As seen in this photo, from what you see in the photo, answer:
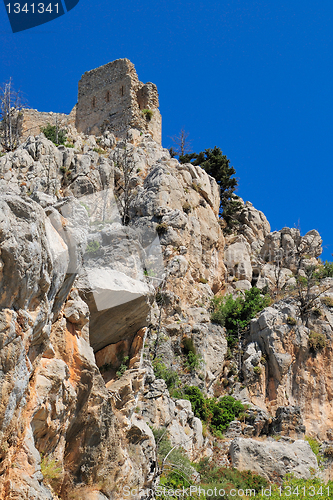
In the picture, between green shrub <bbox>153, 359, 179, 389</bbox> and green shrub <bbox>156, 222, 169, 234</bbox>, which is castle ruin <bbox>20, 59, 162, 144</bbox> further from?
green shrub <bbox>153, 359, 179, 389</bbox>

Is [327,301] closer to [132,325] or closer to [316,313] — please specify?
[316,313]

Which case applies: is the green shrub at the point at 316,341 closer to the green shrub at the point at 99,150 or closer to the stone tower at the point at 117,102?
the green shrub at the point at 99,150

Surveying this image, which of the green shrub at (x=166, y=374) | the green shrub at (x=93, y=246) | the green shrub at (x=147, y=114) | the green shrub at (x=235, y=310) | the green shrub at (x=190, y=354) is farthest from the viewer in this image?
the green shrub at (x=147, y=114)

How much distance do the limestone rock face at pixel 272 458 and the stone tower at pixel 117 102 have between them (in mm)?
26566

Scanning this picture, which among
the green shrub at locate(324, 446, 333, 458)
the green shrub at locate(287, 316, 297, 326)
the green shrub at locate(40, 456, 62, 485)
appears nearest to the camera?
the green shrub at locate(40, 456, 62, 485)

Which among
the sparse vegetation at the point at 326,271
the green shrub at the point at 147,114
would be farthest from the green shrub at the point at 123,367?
the green shrub at the point at 147,114

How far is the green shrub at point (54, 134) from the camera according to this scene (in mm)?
34844

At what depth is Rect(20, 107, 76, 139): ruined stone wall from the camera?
135 ft

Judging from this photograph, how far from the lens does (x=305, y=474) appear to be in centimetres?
1903

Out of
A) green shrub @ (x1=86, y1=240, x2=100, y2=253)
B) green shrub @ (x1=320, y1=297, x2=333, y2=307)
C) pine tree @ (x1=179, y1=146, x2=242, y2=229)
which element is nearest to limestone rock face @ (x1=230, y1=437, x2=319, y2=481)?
green shrub @ (x1=320, y1=297, x2=333, y2=307)

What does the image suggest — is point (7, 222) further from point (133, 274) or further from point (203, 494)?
point (203, 494)

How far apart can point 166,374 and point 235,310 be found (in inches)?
305

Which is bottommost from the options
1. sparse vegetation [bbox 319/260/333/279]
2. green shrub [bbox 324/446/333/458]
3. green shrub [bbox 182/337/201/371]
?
green shrub [bbox 324/446/333/458]

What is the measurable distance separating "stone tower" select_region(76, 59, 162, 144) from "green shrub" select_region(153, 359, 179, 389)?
22.6 m
